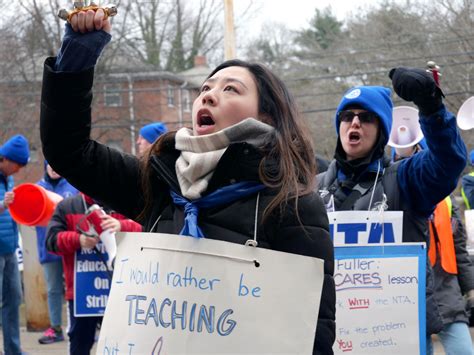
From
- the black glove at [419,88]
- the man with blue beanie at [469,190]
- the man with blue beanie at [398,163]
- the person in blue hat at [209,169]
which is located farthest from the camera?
the man with blue beanie at [469,190]

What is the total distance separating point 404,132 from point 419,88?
7.90 feet

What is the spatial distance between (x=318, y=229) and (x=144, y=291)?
524 millimetres

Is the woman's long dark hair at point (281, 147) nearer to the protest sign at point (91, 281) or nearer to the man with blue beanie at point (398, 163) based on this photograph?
the man with blue beanie at point (398, 163)

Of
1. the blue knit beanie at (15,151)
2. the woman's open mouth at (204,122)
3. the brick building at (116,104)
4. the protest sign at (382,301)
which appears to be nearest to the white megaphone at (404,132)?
the protest sign at (382,301)

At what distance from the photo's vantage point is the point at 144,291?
2.47m

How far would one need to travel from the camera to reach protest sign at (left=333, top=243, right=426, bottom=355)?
3768mm

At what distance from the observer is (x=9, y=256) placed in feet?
26.9

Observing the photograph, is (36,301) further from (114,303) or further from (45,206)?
(114,303)

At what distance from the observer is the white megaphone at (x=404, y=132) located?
18.4 feet

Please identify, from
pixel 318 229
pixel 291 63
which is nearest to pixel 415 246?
pixel 318 229

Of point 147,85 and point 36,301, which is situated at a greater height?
point 147,85

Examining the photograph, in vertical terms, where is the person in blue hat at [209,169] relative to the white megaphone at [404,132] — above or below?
below

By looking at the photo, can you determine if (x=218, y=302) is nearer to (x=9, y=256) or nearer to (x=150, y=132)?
(x=150, y=132)

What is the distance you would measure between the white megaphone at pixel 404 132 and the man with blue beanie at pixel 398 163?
128 cm
